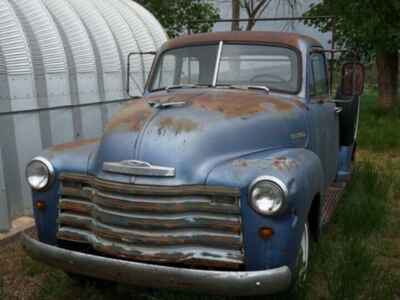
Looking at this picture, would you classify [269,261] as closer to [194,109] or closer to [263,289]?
[263,289]

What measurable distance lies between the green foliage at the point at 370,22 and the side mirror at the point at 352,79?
7785 millimetres

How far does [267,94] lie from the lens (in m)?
4.08

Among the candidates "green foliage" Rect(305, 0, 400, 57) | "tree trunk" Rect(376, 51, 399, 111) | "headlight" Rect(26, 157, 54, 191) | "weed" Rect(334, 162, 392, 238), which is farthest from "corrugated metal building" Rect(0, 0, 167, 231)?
"tree trunk" Rect(376, 51, 399, 111)

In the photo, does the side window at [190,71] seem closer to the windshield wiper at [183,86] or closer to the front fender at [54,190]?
the windshield wiper at [183,86]

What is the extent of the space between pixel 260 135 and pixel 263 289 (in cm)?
117

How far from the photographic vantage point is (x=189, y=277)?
2.76m

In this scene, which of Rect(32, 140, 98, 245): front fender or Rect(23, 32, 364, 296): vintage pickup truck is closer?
Rect(23, 32, 364, 296): vintage pickup truck

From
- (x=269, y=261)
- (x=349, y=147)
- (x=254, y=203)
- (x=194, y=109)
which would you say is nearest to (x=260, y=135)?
(x=194, y=109)

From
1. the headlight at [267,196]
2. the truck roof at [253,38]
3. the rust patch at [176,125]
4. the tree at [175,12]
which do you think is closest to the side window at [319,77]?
the truck roof at [253,38]

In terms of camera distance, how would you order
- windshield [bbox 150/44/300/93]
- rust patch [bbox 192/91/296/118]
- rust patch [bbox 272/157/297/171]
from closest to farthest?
rust patch [bbox 272/157/297/171] → rust patch [bbox 192/91/296/118] → windshield [bbox 150/44/300/93]

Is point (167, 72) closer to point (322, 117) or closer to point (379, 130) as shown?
point (322, 117)

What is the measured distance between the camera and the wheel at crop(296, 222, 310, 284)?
3.27m

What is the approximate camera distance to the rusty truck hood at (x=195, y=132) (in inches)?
118

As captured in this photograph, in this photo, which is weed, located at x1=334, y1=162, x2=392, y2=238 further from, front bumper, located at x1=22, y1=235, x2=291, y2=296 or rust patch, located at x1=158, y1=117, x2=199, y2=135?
rust patch, located at x1=158, y1=117, x2=199, y2=135
